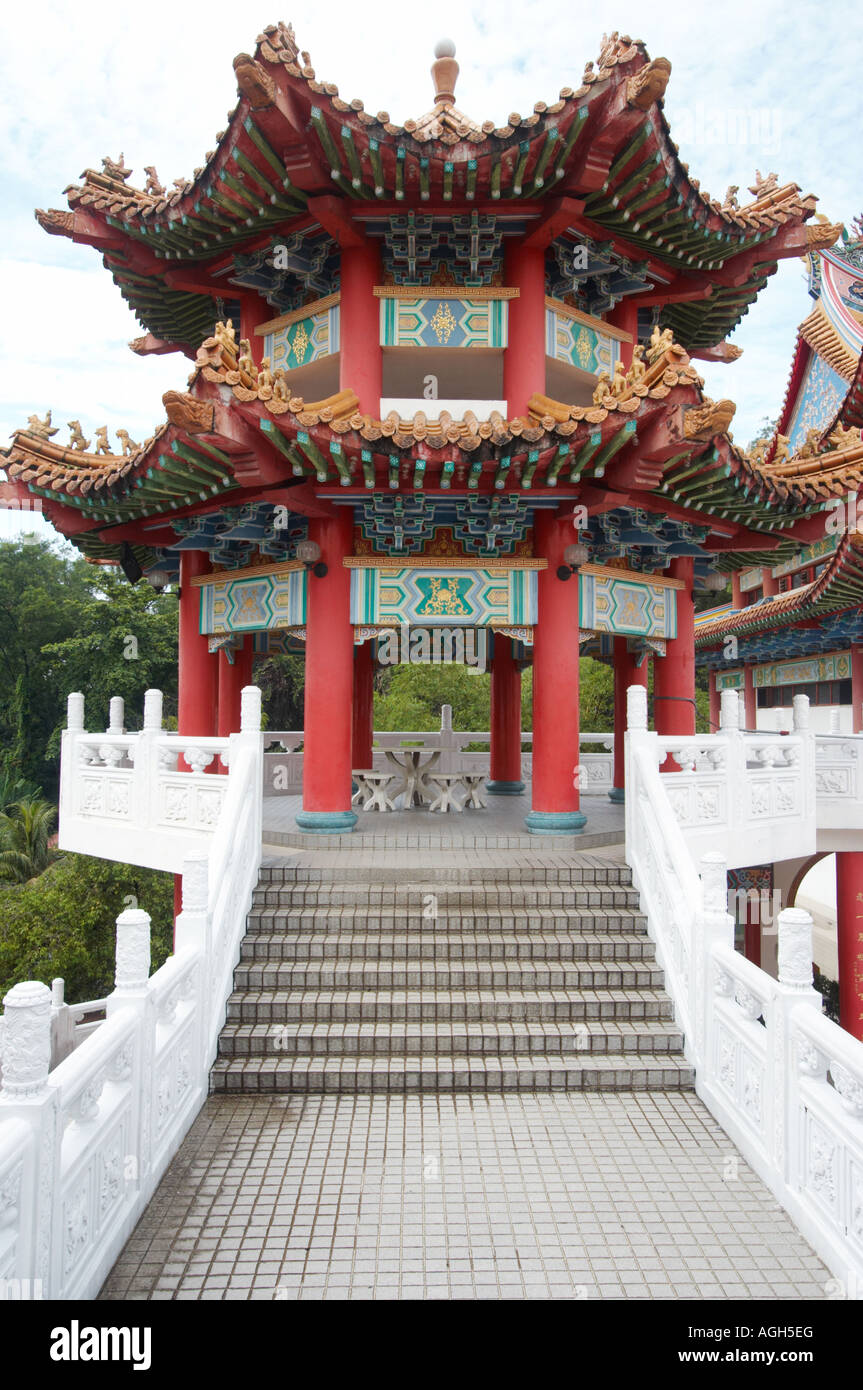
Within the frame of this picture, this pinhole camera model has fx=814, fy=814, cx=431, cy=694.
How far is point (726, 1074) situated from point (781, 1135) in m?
0.78

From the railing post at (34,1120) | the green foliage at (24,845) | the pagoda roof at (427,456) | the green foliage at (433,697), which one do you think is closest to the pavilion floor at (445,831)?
the pagoda roof at (427,456)

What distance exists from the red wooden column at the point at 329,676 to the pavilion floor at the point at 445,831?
0.92 feet

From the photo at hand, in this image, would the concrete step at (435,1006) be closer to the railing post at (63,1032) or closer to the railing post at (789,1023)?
the railing post at (789,1023)

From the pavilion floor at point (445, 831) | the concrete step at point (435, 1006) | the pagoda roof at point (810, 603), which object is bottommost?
the concrete step at point (435, 1006)

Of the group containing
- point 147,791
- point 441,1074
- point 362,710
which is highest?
point 362,710

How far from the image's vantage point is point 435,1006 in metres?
5.58

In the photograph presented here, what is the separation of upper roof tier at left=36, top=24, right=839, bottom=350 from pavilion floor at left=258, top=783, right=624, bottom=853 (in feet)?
19.2

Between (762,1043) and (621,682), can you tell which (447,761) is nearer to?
(621,682)

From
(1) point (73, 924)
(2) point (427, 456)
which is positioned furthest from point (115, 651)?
(2) point (427, 456)

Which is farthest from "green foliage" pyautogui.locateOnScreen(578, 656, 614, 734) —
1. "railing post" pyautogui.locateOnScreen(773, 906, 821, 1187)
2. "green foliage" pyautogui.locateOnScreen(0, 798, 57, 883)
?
"railing post" pyautogui.locateOnScreen(773, 906, 821, 1187)

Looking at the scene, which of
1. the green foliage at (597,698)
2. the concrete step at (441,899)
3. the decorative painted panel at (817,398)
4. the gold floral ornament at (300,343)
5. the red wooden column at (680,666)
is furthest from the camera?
the green foliage at (597,698)

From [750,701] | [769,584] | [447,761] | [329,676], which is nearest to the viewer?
[329,676]

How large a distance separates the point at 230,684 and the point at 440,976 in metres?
6.15

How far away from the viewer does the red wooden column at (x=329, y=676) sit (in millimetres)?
7949
